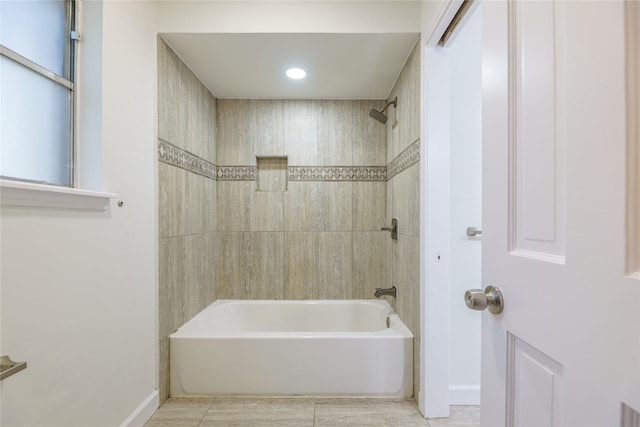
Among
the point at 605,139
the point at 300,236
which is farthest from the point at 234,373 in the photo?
the point at 605,139

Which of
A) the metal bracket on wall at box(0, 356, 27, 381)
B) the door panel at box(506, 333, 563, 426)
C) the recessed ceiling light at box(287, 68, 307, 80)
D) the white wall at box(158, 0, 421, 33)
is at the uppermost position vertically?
the white wall at box(158, 0, 421, 33)

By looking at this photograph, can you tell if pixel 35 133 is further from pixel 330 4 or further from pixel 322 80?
pixel 322 80

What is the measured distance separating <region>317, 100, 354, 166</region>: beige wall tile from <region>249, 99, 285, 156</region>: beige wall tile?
350mm

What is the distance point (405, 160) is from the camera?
2080 mm

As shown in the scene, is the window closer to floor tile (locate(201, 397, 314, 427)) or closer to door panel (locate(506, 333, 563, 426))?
floor tile (locate(201, 397, 314, 427))

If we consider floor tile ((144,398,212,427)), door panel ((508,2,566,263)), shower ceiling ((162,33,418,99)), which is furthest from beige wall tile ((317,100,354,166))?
door panel ((508,2,566,263))

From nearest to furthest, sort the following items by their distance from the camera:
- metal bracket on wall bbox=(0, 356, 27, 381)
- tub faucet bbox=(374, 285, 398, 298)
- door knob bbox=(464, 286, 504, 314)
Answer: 1. door knob bbox=(464, 286, 504, 314)
2. metal bracket on wall bbox=(0, 356, 27, 381)
3. tub faucet bbox=(374, 285, 398, 298)

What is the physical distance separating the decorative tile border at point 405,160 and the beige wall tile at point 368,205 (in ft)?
0.65

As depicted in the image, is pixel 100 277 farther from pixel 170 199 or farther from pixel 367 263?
pixel 367 263

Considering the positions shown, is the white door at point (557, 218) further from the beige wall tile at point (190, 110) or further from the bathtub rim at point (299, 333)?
the beige wall tile at point (190, 110)

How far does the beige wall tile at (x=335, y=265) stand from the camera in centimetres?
272

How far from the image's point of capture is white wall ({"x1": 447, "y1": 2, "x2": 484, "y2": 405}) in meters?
1.86

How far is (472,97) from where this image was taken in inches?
73.5

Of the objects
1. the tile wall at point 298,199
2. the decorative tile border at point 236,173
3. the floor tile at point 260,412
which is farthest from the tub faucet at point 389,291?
the decorative tile border at point 236,173
